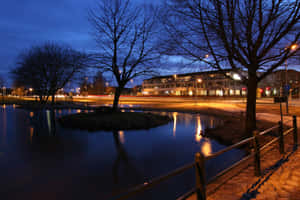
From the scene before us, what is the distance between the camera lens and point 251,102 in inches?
344

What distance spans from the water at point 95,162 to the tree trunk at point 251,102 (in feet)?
5.63

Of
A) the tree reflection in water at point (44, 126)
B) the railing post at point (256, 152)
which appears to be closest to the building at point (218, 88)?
the tree reflection in water at point (44, 126)

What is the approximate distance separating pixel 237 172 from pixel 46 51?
2925 centimetres

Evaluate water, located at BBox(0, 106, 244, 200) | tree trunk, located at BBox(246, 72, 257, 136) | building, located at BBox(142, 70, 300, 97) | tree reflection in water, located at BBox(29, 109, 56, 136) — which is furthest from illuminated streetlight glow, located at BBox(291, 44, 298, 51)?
building, located at BBox(142, 70, 300, 97)

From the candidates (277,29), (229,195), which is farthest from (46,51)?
(229,195)

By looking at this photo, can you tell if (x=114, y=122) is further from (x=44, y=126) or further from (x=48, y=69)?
(x=48, y=69)

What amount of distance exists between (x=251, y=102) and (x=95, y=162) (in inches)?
296

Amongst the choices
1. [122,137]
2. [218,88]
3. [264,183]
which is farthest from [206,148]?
[218,88]

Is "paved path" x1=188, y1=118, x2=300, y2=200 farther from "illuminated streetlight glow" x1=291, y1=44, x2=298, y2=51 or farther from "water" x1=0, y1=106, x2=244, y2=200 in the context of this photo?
"illuminated streetlight glow" x1=291, y1=44, x2=298, y2=51

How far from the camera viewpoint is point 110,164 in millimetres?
7090

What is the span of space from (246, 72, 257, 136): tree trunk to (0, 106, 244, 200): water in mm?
1715

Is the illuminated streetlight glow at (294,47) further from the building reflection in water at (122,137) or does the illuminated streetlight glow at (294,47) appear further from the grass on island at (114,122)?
the grass on island at (114,122)

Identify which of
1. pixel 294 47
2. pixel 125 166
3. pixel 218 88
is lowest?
pixel 125 166

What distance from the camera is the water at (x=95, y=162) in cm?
522
